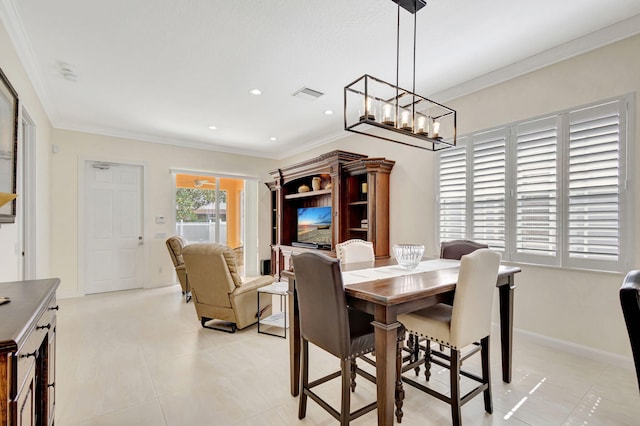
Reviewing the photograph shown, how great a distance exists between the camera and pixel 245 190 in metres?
6.83

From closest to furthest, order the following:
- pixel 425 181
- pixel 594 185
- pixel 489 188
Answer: pixel 594 185 → pixel 489 188 → pixel 425 181

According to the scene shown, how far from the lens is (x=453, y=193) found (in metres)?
3.68

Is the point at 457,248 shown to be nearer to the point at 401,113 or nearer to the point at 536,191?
the point at 536,191

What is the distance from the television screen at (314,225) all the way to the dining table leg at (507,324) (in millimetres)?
3114

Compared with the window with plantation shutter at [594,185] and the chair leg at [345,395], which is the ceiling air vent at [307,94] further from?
the chair leg at [345,395]

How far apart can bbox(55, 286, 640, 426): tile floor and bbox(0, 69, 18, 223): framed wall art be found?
1356mm

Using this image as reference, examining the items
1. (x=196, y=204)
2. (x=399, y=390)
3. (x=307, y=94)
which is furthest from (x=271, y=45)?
(x=196, y=204)

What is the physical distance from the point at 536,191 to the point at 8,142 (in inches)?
174

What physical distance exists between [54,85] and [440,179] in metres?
4.65

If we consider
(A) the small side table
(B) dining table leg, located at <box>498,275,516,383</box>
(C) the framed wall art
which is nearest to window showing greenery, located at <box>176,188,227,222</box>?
(A) the small side table

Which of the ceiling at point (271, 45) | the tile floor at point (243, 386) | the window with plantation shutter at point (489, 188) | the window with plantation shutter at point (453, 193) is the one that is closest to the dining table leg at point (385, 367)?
the tile floor at point (243, 386)

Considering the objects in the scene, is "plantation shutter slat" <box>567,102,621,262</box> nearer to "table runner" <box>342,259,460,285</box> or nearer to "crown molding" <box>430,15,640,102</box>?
"crown molding" <box>430,15,640,102</box>

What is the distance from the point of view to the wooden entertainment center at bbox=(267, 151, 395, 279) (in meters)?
4.35

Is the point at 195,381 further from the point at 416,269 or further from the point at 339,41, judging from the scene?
the point at 339,41
